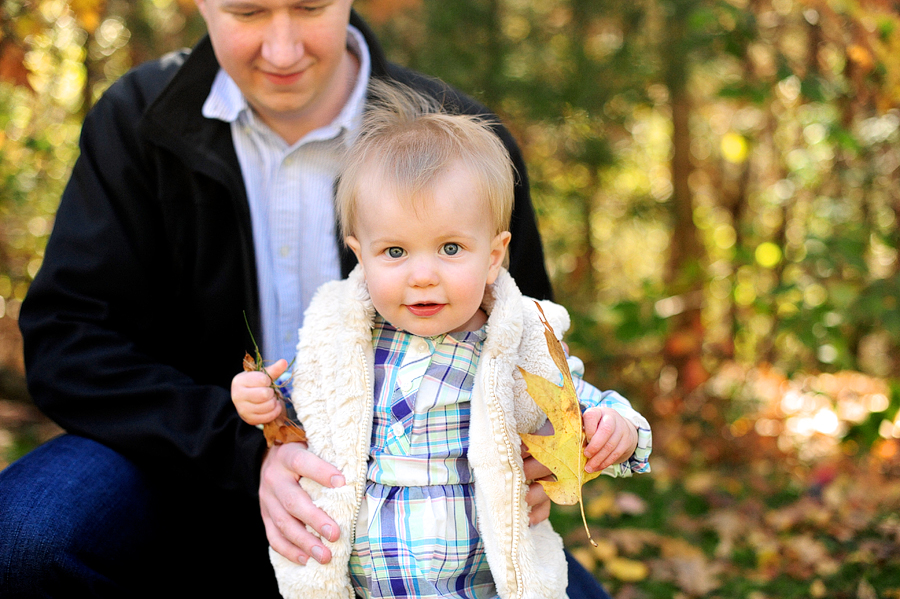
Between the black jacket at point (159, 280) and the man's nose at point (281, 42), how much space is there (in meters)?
0.25

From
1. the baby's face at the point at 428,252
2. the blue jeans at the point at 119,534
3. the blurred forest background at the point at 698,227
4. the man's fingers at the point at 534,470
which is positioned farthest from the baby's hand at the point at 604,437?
Result: the blurred forest background at the point at 698,227

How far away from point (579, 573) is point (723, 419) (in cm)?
254

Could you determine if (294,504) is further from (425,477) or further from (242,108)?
(242,108)

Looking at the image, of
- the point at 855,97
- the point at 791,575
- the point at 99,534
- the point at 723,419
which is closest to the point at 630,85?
the point at 855,97

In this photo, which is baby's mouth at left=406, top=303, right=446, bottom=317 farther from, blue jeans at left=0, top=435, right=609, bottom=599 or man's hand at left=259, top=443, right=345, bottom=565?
blue jeans at left=0, top=435, right=609, bottom=599

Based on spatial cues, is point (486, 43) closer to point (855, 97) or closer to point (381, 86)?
point (855, 97)

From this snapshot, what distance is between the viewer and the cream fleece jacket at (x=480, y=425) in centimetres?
148

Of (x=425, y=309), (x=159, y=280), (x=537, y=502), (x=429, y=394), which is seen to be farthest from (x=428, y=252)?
(x=159, y=280)

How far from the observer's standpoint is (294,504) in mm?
1539

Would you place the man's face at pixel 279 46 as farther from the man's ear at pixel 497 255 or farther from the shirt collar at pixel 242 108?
the man's ear at pixel 497 255

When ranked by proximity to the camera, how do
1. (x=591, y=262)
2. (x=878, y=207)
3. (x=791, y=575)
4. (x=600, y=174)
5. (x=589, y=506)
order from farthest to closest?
(x=591, y=262) → (x=600, y=174) → (x=878, y=207) → (x=589, y=506) → (x=791, y=575)

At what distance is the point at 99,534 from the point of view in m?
1.61

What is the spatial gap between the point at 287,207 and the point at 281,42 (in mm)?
405

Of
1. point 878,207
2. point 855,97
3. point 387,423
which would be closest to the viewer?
point 387,423
